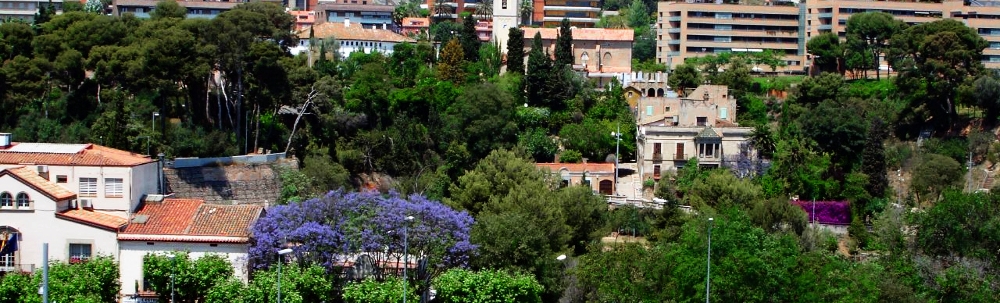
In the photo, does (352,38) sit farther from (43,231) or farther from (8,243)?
(8,243)

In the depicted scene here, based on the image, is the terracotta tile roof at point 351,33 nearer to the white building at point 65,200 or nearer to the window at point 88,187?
the white building at point 65,200

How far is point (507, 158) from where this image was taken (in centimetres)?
6988

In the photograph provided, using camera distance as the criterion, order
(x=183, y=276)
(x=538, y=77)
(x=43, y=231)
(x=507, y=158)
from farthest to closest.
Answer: (x=538, y=77) < (x=507, y=158) < (x=43, y=231) < (x=183, y=276)

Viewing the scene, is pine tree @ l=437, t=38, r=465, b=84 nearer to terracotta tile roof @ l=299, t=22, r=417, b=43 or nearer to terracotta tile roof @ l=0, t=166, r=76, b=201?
terracotta tile roof @ l=299, t=22, r=417, b=43

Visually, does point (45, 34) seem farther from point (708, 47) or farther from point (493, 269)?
point (708, 47)

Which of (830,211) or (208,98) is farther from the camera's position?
(208,98)

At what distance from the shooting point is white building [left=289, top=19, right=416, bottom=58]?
104m

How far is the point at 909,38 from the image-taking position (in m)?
81.4

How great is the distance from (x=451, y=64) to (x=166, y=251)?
3965 cm

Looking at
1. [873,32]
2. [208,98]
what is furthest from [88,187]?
[873,32]

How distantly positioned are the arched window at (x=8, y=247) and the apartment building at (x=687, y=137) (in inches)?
1409

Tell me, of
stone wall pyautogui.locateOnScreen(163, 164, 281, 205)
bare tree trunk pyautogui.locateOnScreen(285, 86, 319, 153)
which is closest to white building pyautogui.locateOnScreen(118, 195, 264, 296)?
stone wall pyautogui.locateOnScreen(163, 164, 281, 205)

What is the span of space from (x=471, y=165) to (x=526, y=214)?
19.7 m

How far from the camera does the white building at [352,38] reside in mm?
103625
